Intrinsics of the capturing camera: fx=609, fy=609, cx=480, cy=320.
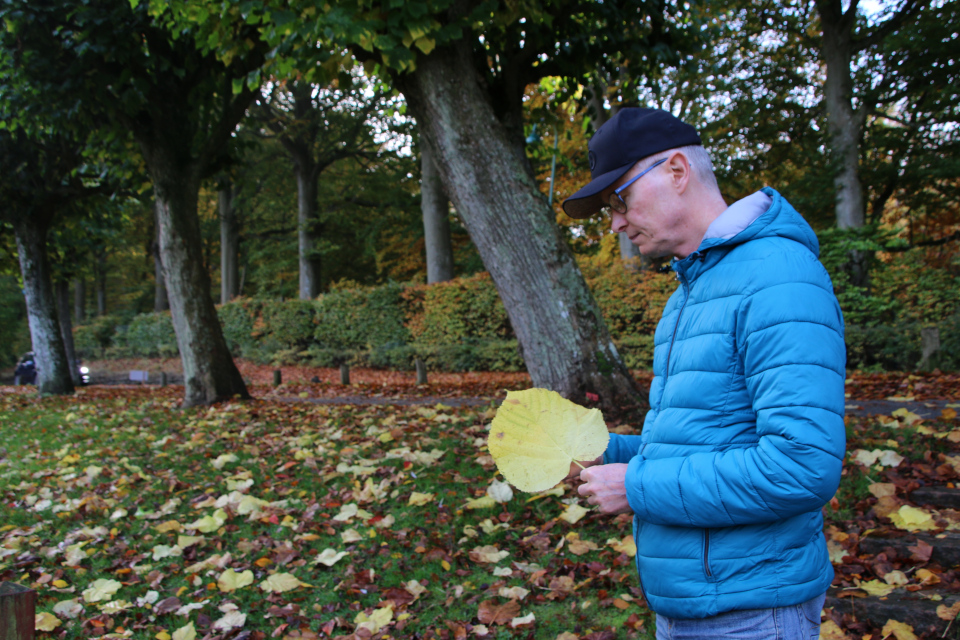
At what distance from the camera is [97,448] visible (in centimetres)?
730

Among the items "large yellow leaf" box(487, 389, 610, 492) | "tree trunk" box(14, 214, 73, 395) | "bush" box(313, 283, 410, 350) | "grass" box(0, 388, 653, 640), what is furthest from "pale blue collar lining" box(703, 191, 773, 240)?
"tree trunk" box(14, 214, 73, 395)

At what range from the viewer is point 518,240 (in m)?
5.47

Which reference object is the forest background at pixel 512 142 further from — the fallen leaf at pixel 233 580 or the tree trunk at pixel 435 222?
the fallen leaf at pixel 233 580

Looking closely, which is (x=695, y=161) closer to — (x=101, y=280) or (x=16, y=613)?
(x=16, y=613)

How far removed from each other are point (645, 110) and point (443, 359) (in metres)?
14.9

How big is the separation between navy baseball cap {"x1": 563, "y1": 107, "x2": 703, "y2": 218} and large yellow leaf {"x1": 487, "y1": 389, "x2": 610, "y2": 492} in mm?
540

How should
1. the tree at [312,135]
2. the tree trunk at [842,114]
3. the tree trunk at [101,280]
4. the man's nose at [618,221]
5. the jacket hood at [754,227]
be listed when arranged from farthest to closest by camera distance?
1. the tree trunk at [101,280]
2. the tree at [312,135]
3. the tree trunk at [842,114]
4. the man's nose at [618,221]
5. the jacket hood at [754,227]

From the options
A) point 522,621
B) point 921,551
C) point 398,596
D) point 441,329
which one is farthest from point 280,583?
point 441,329

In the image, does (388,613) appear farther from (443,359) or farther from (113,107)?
(443,359)

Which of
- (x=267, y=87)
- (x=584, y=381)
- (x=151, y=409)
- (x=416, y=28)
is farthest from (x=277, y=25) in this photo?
(x=267, y=87)

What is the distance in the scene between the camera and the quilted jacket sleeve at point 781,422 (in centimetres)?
112

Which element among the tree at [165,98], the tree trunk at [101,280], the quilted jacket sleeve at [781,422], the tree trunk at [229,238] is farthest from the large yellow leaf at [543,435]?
the tree trunk at [101,280]

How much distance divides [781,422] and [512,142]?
5.34m

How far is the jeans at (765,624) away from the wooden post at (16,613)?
1.54 metres
